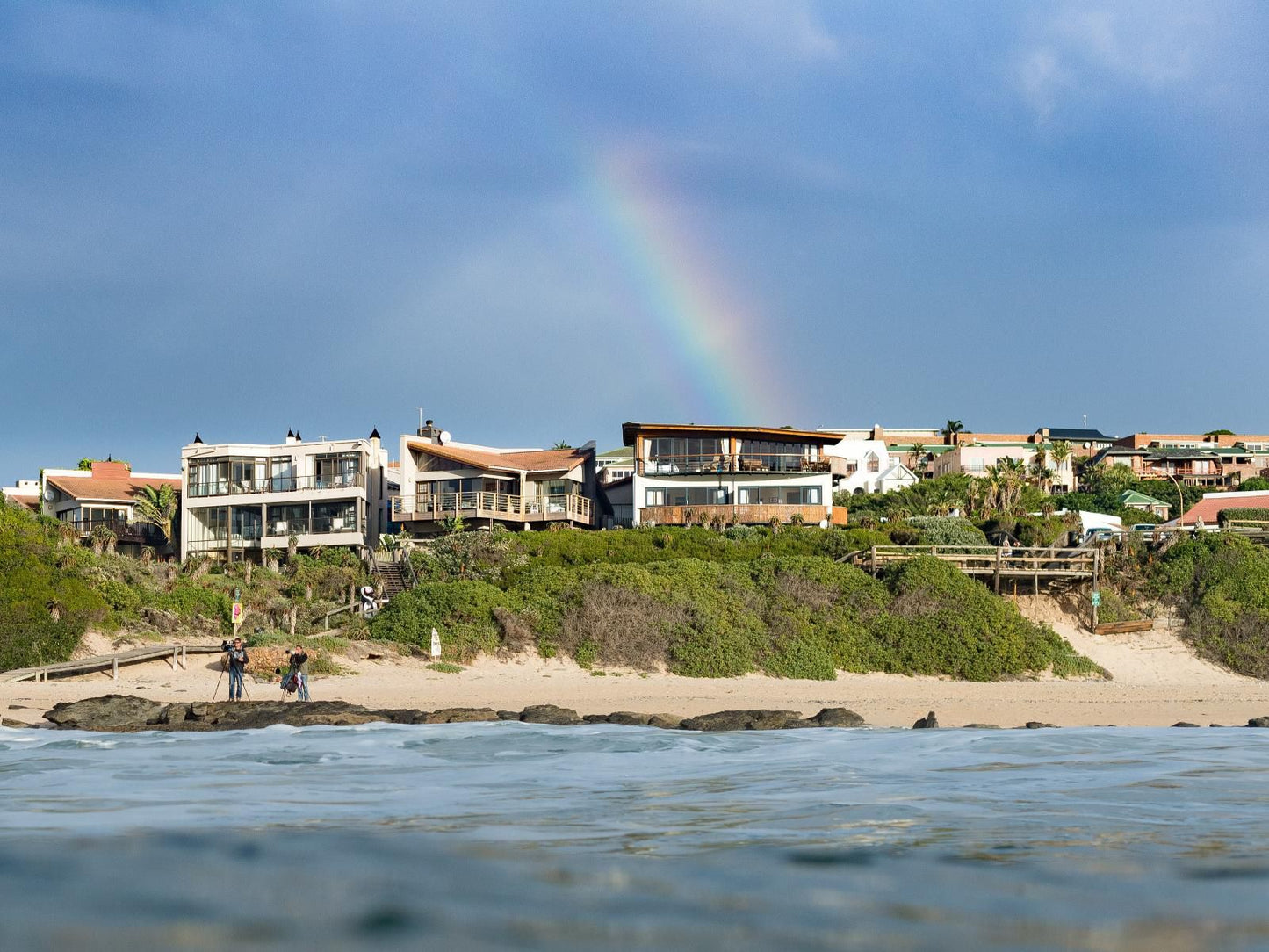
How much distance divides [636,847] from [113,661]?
22.1m

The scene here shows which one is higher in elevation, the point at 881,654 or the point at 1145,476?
the point at 1145,476

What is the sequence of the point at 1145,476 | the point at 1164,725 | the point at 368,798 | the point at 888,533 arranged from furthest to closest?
the point at 1145,476 < the point at 888,533 < the point at 1164,725 < the point at 368,798

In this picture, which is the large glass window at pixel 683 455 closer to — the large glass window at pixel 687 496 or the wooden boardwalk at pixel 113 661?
the large glass window at pixel 687 496

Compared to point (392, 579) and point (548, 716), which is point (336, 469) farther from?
point (548, 716)

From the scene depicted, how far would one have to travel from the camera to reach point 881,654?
110ft

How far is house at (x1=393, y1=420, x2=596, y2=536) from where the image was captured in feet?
179

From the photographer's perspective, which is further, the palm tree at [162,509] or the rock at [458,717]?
the palm tree at [162,509]

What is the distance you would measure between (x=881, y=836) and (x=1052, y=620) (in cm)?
2806

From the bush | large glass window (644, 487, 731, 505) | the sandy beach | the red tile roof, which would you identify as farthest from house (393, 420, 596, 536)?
the red tile roof

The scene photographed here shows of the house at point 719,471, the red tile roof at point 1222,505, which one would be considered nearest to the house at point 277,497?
the house at point 719,471

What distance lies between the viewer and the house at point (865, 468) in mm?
80625

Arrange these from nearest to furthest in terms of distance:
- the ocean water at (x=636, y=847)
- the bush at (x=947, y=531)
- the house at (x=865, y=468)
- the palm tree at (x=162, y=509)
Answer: the ocean water at (x=636, y=847)
the bush at (x=947, y=531)
the palm tree at (x=162, y=509)
the house at (x=865, y=468)

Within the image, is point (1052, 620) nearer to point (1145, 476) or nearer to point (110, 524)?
point (110, 524)

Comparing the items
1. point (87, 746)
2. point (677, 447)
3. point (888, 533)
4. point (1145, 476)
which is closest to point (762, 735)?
point (87, 746)
